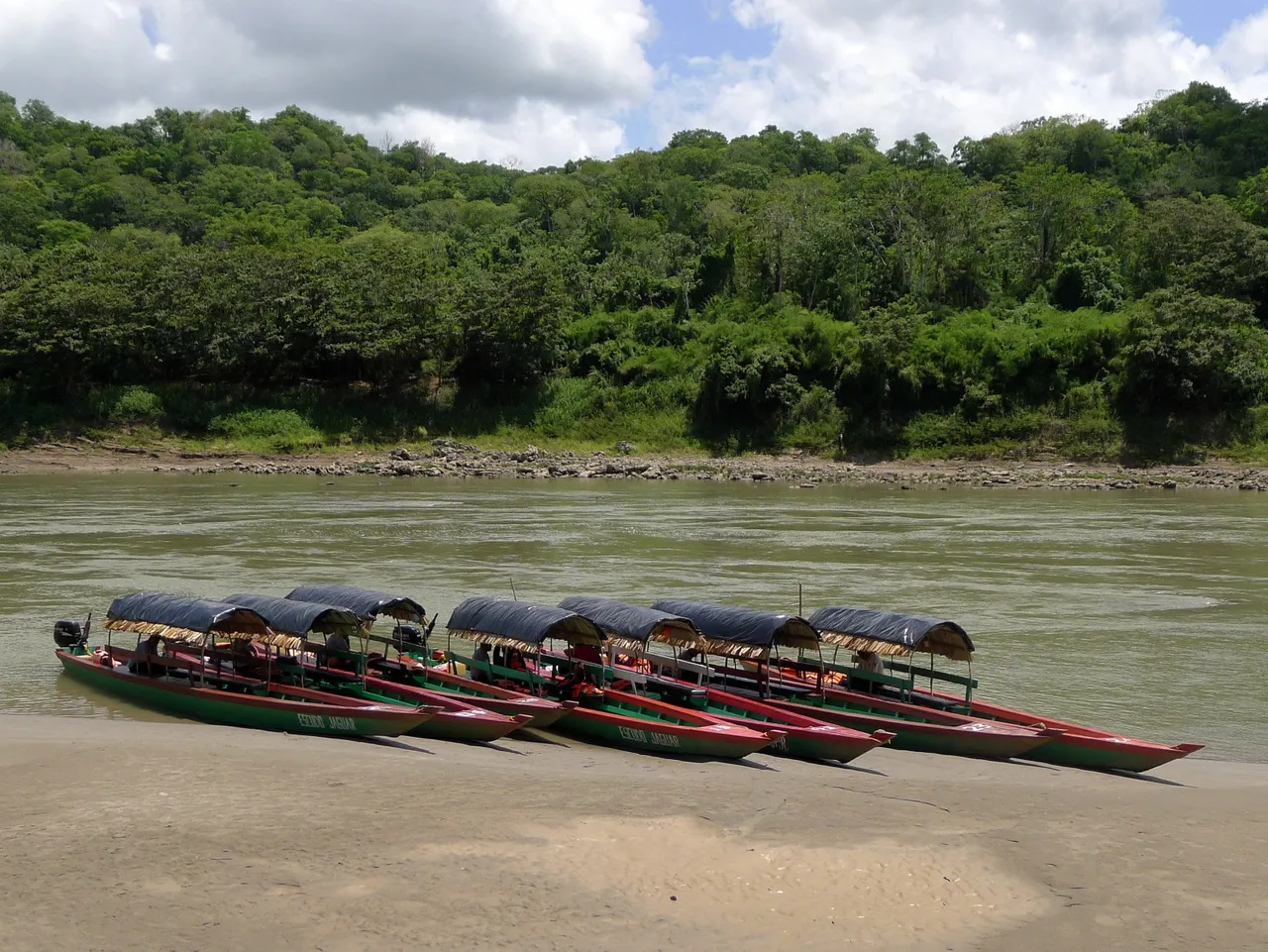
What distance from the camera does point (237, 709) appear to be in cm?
1435

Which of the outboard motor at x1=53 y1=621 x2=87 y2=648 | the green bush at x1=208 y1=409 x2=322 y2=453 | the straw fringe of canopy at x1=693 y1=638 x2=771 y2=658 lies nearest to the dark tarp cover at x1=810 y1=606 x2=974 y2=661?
→ the straw fringe of canopy at x1=693 y1=638 x2=771 y2=658

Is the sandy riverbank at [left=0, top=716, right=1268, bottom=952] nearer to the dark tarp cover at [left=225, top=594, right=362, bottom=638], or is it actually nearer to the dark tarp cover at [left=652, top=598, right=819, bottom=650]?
the dark tarp cover at [left=652, top=598, right=819, bottom=650]

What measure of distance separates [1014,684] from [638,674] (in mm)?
5798

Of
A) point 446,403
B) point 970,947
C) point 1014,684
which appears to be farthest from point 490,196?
point 970,947

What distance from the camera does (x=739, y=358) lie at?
190 ft

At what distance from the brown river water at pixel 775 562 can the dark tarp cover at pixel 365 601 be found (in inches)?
106

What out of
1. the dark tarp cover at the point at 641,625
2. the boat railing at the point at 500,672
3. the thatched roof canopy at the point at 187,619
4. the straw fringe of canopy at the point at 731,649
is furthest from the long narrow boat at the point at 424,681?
the straw fringe of canopy at the point at 731,649

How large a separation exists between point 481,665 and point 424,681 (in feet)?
2.49

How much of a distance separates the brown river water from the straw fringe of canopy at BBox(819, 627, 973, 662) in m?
2.25

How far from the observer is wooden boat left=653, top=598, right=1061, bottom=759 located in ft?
44.0

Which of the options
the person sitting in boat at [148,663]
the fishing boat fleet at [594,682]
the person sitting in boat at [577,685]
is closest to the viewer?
the fishing boat fleet at [594,682]

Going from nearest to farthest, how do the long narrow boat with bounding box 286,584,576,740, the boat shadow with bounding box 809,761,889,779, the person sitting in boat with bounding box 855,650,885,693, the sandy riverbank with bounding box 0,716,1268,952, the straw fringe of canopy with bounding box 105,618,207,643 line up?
1. the sandy riverbank with bounding box 0,716,1268,952
2. the boat shadow with bounding box 809,761,889,779
3. the long narrow boat with bounding box 286,584,576,740
4. the straw fringe of canopy with bounding box 105,618,207,643
5. the person sitting in boat with bounding box 855,650,885,693

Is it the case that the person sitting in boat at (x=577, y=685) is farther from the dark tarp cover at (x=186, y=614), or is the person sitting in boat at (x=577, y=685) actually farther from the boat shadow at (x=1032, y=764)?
the boat shadow at (x=1032, y=764)

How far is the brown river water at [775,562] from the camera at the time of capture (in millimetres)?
17172
